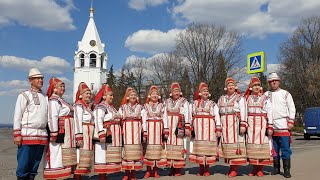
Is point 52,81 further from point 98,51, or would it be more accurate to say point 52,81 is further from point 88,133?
point 98,51

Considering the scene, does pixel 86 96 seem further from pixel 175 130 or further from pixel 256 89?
pixel 256 89

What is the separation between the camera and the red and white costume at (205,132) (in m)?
8.45

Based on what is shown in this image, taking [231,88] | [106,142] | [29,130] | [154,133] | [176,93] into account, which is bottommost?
[106,142]

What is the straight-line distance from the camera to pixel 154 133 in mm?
8469

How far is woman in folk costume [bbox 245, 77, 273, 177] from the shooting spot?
27.0 ft

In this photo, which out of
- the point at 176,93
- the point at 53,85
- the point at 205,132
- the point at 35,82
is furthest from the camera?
the point at 176,93

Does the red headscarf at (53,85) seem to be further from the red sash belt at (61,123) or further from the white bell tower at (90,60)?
the white bell tower at (90,60)

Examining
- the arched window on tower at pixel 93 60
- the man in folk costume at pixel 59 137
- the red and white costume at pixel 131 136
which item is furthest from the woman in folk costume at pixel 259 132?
the arched window on tower at pixel 93 60

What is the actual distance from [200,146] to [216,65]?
38.0 m

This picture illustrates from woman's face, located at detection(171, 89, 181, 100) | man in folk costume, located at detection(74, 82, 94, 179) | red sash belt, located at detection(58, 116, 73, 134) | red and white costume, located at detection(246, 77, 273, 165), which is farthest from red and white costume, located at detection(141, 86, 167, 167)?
red sash belt, located at detection(58, 116, 73, 134)

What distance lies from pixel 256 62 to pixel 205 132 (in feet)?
14.4

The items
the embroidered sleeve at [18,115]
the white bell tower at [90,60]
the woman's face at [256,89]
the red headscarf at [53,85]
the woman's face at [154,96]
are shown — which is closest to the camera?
the embroidered sleeve at [18,115]

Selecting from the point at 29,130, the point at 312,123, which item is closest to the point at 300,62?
the point at 312,123

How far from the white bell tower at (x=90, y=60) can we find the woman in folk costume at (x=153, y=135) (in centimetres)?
6794
